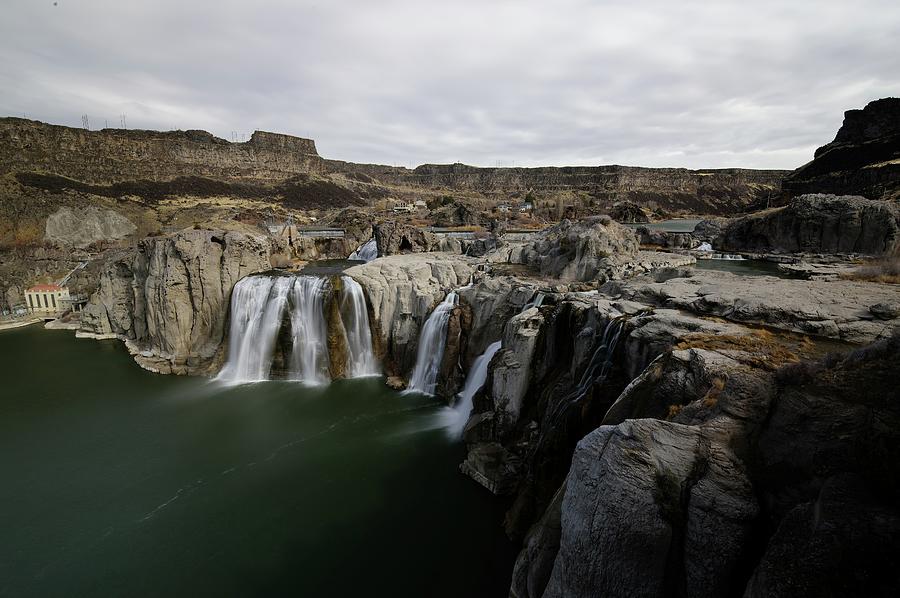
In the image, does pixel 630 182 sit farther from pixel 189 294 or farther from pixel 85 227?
pixel 189 294

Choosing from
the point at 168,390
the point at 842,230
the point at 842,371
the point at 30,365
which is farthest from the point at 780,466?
the point at 842,230

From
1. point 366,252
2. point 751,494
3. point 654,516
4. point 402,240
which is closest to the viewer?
point 751,494

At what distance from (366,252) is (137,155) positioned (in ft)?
206

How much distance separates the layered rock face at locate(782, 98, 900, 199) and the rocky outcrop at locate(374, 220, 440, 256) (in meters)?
54.8

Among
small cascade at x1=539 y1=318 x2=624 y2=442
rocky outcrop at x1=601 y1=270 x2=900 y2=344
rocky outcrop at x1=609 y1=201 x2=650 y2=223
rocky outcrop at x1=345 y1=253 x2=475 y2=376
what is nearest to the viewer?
rocky outcrop at x1=601 y1=270 x2=900 y2=344

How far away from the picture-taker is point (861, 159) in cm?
6806

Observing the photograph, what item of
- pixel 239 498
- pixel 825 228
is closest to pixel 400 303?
pixel 239 498

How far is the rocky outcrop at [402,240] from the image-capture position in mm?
36500

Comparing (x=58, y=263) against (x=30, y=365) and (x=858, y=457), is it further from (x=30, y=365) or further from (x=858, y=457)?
(x=858, y=457)

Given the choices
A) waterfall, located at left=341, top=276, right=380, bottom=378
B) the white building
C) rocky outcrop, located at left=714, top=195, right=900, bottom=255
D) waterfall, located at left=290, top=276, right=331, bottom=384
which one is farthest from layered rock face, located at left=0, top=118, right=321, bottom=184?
rocky outcrop, located at left=714, top=195, right=900, bottom=255

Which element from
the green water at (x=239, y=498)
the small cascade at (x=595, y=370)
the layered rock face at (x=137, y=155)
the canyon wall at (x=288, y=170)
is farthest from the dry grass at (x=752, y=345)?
the layered rock face at (x=137, y=155)

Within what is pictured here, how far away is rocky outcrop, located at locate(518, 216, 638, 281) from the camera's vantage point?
66.7 ft

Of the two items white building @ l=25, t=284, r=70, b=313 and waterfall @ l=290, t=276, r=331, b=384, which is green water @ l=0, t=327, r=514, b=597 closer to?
waterfall @ l=290, t=276, r=331, b=384

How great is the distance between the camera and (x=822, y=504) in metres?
3.46
